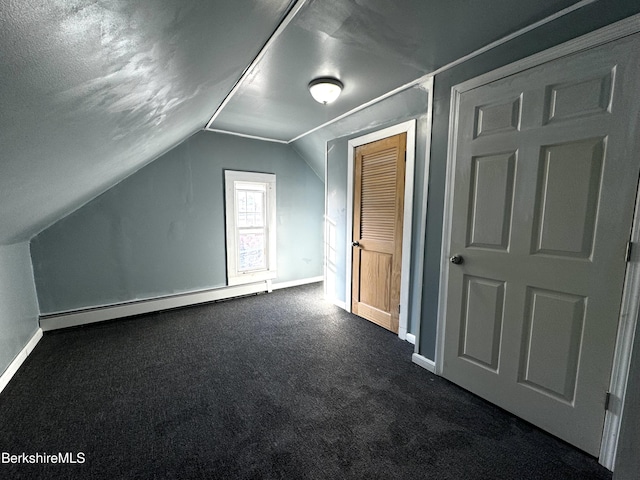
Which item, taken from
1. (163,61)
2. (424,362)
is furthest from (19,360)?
(424,362)

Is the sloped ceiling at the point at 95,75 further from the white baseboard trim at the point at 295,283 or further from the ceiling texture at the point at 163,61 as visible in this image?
the white baseboard trim at the point at 295,283

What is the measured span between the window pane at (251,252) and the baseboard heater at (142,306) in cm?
27

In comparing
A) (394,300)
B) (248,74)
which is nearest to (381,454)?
(394,300)

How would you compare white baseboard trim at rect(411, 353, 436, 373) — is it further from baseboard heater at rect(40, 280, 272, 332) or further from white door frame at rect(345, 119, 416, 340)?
baseboard heater at rect(40, 280, 272, 332)

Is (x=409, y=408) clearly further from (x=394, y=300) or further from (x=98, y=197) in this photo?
(x=98, y=197)

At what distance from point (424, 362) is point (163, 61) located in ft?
8.30

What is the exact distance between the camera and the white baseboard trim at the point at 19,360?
75.5 inches

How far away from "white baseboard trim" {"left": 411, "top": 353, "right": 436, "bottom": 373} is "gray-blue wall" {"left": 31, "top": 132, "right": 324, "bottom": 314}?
8.34 feet

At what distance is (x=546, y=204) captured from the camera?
4.84 feet

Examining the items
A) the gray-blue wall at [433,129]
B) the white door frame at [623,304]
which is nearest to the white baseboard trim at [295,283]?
the gray-blue wall at [433,129]

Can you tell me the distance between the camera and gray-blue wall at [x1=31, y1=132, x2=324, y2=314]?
9.32 ft

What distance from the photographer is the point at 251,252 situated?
4.06 metres

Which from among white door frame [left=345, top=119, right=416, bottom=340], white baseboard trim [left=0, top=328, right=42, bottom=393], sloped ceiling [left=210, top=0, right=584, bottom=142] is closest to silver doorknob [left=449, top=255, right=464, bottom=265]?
white door frame [left=345, top=119, right=416, bottom=340]

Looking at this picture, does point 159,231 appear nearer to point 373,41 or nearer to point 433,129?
point 373,41
